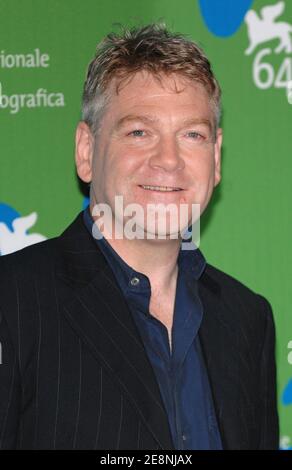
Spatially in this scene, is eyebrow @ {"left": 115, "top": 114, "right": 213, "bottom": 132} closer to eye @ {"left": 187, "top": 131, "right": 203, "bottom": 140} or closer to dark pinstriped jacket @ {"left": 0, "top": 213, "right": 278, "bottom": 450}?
eye @ {"left": 187, "top": 131, "right": 203, "bottom": 140}

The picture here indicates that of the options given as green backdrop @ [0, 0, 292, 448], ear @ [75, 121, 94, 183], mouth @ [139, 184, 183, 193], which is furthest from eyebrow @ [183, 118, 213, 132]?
green backdrop @ [0, 0, 292, 448]

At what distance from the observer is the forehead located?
1.78m

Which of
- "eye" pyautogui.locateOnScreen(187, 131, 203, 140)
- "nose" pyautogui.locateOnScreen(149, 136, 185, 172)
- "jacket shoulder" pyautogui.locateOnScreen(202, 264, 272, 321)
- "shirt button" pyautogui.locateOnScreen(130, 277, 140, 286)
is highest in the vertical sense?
"eye" pyautogui.locateOnScreen(187, 131, 203, 140)

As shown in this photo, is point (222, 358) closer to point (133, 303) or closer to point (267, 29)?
point (133, 303)

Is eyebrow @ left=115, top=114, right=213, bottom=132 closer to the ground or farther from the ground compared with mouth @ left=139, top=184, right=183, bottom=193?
farther from the ground

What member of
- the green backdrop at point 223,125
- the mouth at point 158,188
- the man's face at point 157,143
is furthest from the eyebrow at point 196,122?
the green backdrop at point 223,125

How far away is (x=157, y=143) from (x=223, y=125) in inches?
34.3

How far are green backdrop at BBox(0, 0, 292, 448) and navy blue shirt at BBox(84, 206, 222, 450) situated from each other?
64 centimetres

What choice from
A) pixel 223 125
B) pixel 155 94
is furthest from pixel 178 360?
pixel 223 125

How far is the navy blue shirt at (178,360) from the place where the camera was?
173 cm

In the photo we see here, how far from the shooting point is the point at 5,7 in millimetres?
2479

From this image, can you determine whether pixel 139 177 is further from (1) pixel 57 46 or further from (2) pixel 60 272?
(1) pixel 57 46

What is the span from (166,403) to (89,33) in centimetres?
130
